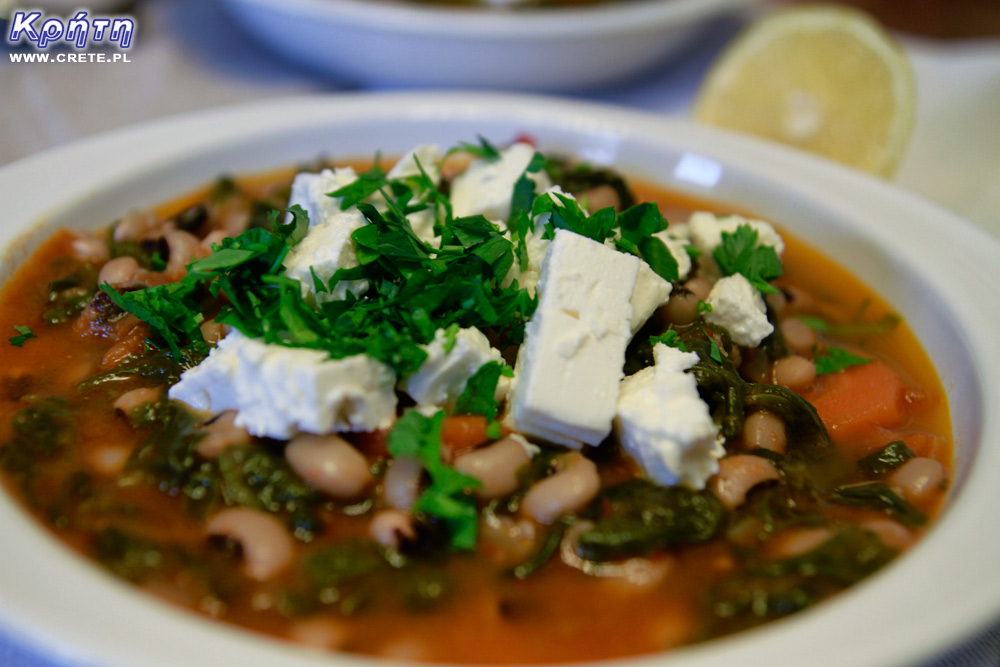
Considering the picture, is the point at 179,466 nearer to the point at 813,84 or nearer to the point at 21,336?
the point at 21,336

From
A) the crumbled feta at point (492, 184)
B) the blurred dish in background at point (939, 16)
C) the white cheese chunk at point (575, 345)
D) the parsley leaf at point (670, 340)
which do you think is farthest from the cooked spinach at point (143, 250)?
the blurred dish in background at point (939, 16)

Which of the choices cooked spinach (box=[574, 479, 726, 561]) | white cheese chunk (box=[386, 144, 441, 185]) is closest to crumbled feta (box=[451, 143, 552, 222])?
white cheese chunk (box=[386, 144, 441, 185])

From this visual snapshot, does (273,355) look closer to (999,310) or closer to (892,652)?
(892,652)

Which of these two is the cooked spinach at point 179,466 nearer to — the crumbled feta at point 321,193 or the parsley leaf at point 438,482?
the parsley leaf at point 438,482

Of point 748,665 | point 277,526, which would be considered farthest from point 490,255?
point 748,665

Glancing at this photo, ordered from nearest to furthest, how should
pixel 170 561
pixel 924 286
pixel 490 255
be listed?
pixel 170 561 < pixel 490 255 < pixel 924 286

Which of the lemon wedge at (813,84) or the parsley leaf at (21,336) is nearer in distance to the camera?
the parsley leaf at (21,336)

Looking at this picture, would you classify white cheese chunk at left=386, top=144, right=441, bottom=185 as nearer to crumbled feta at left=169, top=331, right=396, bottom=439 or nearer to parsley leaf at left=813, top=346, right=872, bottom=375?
crumbled feta at left=169, top=331, right=396, bottom=439
